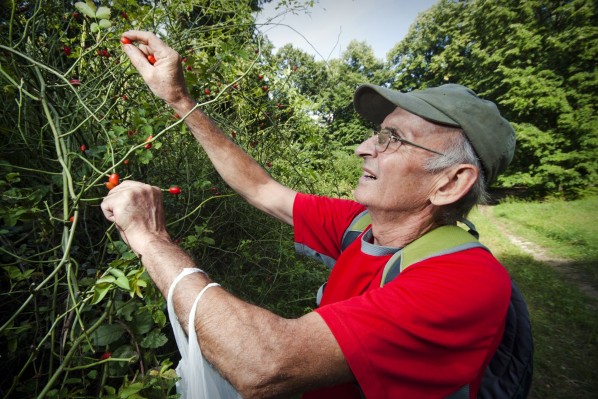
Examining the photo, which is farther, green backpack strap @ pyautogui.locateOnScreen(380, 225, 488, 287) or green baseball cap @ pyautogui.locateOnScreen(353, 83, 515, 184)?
green baseball cap @ pyautogui.locateOnScreen(353, 83, 515, 184)

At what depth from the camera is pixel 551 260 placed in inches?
242

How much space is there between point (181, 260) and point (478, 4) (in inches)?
809

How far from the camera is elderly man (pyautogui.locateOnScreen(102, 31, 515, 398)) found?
85 cm

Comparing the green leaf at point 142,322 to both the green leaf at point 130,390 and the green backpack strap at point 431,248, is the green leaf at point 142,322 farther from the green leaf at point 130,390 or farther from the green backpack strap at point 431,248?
the green backpack strap at point 431,248

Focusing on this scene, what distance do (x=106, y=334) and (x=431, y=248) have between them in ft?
4.14

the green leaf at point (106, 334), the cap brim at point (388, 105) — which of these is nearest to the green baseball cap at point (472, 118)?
the cap brim at point (388, 105)

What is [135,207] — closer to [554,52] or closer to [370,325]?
[370,325]

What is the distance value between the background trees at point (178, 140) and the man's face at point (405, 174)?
0.77m

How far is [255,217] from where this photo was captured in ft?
11.0

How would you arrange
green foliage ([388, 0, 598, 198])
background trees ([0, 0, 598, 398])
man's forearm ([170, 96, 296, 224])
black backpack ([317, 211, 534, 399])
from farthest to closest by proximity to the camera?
green foliage ([388, 0, 598, 198]) < man's forearm ([170, 96, 296, 224]) < background trees ([0, 0, 598, 398]) < black backpack ([317, 211, 534, 399])

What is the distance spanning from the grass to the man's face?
3148mm

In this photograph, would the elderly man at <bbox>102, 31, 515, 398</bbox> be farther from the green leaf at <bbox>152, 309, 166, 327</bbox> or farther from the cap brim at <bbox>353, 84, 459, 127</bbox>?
the green leaf at <bbox>152, 309, 166, 327</bbox>

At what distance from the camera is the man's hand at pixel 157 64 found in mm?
1382

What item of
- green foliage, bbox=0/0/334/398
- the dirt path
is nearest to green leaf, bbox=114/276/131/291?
green foliage, bbox=0/0/334/398
